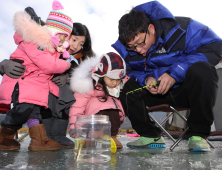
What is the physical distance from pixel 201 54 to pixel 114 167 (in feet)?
4.19

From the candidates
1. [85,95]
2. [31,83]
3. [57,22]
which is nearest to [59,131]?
[85,95]

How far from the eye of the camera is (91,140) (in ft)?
4.72

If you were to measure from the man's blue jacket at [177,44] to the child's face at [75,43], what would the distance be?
82 centimetres

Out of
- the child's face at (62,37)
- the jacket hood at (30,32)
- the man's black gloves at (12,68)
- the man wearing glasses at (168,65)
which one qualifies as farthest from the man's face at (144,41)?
the man's black gloves at (12,68)

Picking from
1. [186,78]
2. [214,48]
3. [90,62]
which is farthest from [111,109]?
[214,48]

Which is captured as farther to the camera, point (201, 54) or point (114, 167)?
point (201, 54)

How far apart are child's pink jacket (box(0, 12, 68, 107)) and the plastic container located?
554 millimetres

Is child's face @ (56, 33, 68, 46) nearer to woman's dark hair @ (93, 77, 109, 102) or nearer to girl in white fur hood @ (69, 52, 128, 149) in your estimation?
girl in white fur hood @ (69, 52, 128, 149)

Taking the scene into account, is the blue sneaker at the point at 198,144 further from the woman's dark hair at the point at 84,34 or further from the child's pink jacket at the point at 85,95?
the woman's dark hair at the point at 84,34

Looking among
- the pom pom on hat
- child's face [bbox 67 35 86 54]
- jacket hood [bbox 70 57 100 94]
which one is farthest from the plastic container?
child's face [bbox 67 35 86 54]

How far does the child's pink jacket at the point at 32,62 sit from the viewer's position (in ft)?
5.52

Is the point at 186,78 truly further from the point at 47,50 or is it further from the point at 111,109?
the point at 47,50

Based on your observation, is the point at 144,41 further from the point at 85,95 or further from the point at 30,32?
the point at 30,32

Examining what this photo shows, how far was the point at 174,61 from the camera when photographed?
1869 mm
